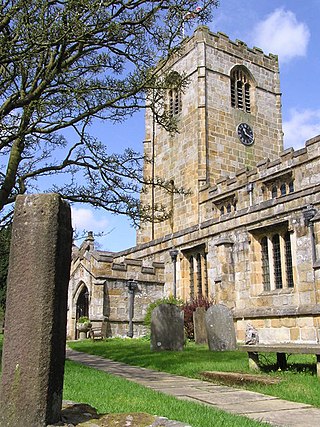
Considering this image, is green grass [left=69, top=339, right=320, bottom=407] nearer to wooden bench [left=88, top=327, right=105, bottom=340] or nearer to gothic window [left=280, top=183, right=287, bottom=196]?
wooden bench [left=88, top=327, right=105, bottom=340]

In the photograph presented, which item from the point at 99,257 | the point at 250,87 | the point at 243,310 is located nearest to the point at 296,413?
the point at 243,310

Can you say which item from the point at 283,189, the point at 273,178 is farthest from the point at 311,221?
the point at 273,178

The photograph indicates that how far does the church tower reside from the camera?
25641 millimetres

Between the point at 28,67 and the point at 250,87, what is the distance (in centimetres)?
2279

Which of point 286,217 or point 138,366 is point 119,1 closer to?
point 138,366

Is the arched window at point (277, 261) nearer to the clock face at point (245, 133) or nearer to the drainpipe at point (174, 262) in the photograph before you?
the drainpipe at point (174, 262)

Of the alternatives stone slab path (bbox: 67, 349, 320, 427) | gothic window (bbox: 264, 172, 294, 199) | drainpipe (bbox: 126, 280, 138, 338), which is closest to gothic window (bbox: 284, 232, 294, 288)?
gothic window (bbox: 264, 172, 294, 199)

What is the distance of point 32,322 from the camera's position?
307 centimetres

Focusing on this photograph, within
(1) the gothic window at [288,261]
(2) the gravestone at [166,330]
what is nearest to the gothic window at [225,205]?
(1) the gothic window at [288,261]

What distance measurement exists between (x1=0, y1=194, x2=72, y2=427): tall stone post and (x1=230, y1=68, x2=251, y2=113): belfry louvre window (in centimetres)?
2628

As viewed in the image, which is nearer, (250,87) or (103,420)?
(103,420)

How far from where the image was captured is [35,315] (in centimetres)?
308

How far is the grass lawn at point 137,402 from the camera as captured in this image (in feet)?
13.7

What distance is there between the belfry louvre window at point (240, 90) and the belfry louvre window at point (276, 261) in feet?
50.7
